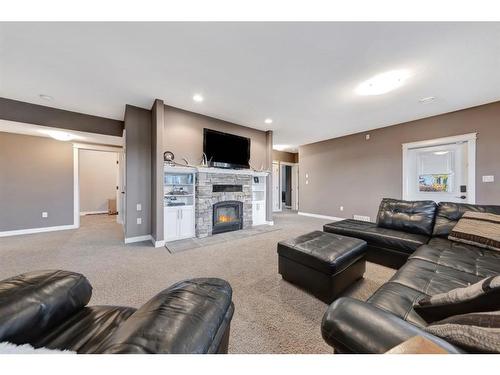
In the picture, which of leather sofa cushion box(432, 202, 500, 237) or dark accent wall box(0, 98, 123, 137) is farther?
dark accent wall box(0, 98, 123, 137)

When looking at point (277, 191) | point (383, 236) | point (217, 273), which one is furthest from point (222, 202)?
point (277, 191)

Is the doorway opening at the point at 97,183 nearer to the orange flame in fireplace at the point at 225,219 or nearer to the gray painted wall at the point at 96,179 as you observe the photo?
the gray painted wall at the point at 96,179

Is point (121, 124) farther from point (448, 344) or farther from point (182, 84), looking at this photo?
point (448, 344)

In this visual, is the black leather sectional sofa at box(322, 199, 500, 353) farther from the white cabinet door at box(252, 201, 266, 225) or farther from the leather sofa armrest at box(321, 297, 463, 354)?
Result: the white cabinet door at box(252, 201, 266, 225)

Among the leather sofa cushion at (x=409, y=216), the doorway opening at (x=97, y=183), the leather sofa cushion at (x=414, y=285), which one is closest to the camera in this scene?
the leather sofa cushion at (x=414, y=285)

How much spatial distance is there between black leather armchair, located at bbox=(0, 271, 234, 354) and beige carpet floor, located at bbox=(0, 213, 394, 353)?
76 cm

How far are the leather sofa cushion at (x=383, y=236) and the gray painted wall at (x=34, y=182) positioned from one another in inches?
222

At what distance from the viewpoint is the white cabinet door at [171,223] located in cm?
350

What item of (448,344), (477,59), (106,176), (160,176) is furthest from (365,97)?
(106,176)

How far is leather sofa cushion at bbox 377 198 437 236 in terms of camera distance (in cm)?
236

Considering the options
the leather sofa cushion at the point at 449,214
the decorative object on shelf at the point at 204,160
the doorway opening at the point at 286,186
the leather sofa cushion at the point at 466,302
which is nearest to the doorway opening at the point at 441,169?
the leather sofa cushion at the point at 449,214

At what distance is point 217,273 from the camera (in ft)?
7.47

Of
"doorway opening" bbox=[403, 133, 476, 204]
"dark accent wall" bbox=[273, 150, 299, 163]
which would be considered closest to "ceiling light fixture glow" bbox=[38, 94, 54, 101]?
"dark accent wall" bbox=[273, 150, 299, 163]

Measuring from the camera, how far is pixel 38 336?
30.3 inches
